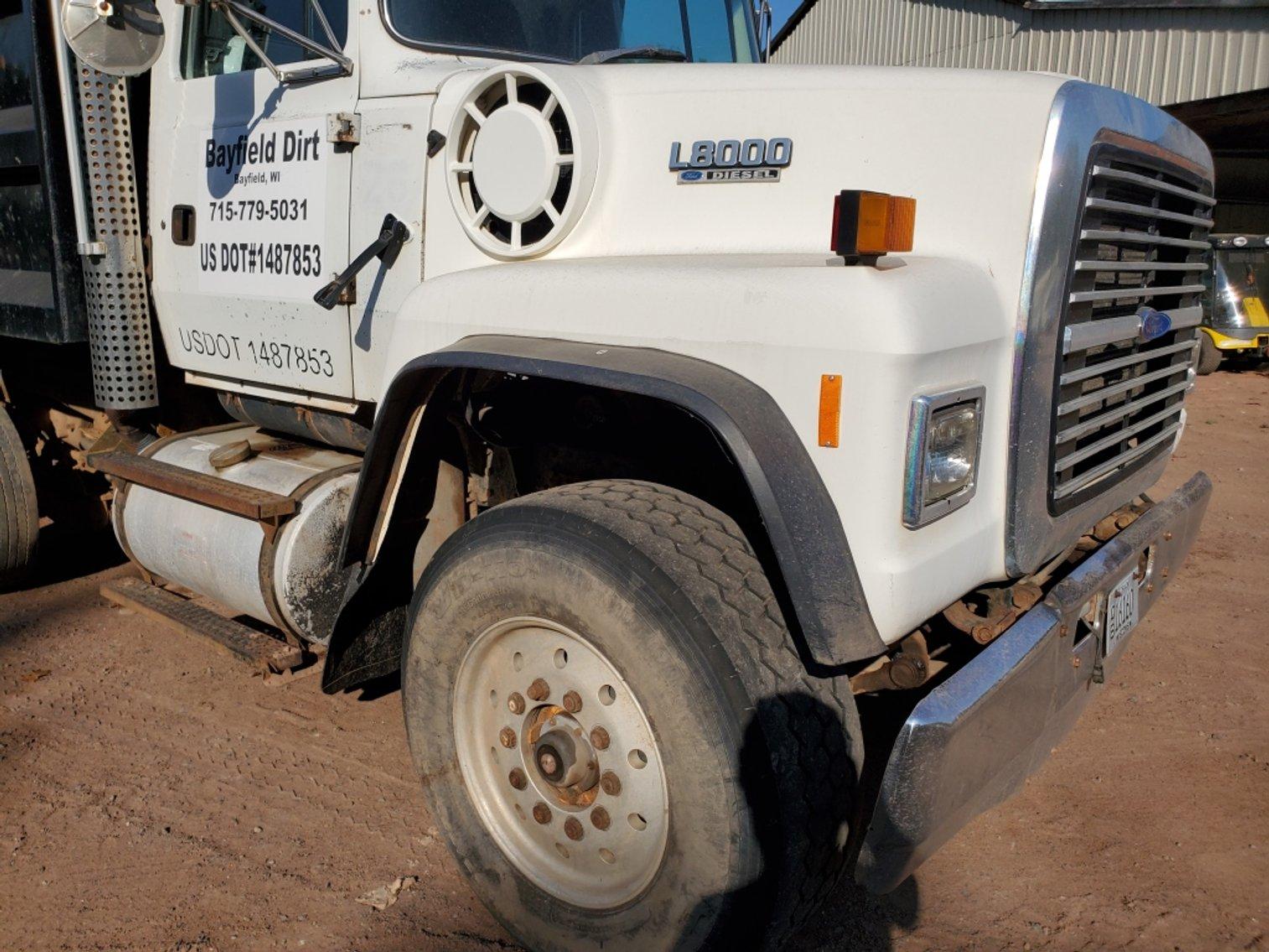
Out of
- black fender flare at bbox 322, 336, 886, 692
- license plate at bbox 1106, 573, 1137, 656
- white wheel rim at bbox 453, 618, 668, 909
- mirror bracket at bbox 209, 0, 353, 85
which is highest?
mirror bracket at bbox 209, 0, 353, 85

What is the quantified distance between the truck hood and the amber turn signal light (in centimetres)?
23

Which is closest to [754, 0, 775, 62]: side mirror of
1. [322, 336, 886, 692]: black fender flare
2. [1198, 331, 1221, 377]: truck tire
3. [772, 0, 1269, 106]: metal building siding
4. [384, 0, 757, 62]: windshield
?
[384, 0, 757, 62]: windshield

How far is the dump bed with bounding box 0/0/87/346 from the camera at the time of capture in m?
3.73

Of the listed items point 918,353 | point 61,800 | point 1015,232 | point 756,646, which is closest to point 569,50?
point 1015,232

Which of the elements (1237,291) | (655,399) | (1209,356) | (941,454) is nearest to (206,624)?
(655,399)

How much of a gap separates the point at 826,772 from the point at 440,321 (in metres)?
1.40

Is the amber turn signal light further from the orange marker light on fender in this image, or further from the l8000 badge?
the l8000 badge

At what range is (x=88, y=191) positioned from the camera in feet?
12.1

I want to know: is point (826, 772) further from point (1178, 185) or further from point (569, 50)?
point (569, 50)

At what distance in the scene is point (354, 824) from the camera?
3023mm

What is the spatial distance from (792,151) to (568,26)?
124 centimetres

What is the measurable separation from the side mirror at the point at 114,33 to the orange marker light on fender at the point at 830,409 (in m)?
2.35

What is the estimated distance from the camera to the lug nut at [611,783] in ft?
7.30

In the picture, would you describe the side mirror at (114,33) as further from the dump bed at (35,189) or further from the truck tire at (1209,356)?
the truck tire at (1209,356)
